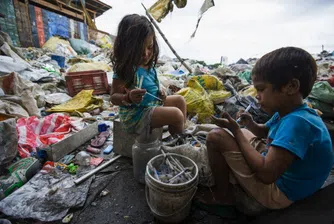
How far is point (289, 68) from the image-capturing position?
103 cm

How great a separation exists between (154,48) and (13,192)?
1.86m

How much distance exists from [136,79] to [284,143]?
1.25 m

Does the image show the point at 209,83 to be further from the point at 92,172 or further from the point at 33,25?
the point at 33,25

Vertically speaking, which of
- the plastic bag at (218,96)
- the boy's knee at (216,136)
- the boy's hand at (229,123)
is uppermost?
the boy's hand at (229,123)

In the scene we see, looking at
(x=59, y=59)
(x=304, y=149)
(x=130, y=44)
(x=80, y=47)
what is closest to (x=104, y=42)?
(x=80, y=47)

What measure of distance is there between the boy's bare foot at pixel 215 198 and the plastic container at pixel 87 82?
4013 millimetres

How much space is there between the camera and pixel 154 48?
71.7 inches

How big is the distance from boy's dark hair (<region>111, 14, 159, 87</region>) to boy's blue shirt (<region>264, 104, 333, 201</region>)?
1.23 meters

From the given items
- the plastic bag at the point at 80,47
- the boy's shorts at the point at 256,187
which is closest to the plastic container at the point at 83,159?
the boy's shorts at the point at 256,187

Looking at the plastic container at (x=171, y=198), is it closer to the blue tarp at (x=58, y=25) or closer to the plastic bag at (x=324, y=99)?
the plastic bag at (x=324, y=99)

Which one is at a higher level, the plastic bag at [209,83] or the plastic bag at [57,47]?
the plastic bag at [57,47]

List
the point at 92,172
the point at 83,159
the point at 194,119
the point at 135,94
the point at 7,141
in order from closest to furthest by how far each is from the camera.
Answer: the point at 135,94 < the point at 7,141 < the point at 92,172 < the point at 83,159 < the point at 194,119

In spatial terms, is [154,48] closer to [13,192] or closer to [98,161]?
[98,161]

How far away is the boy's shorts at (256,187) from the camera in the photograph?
115 centimetres
